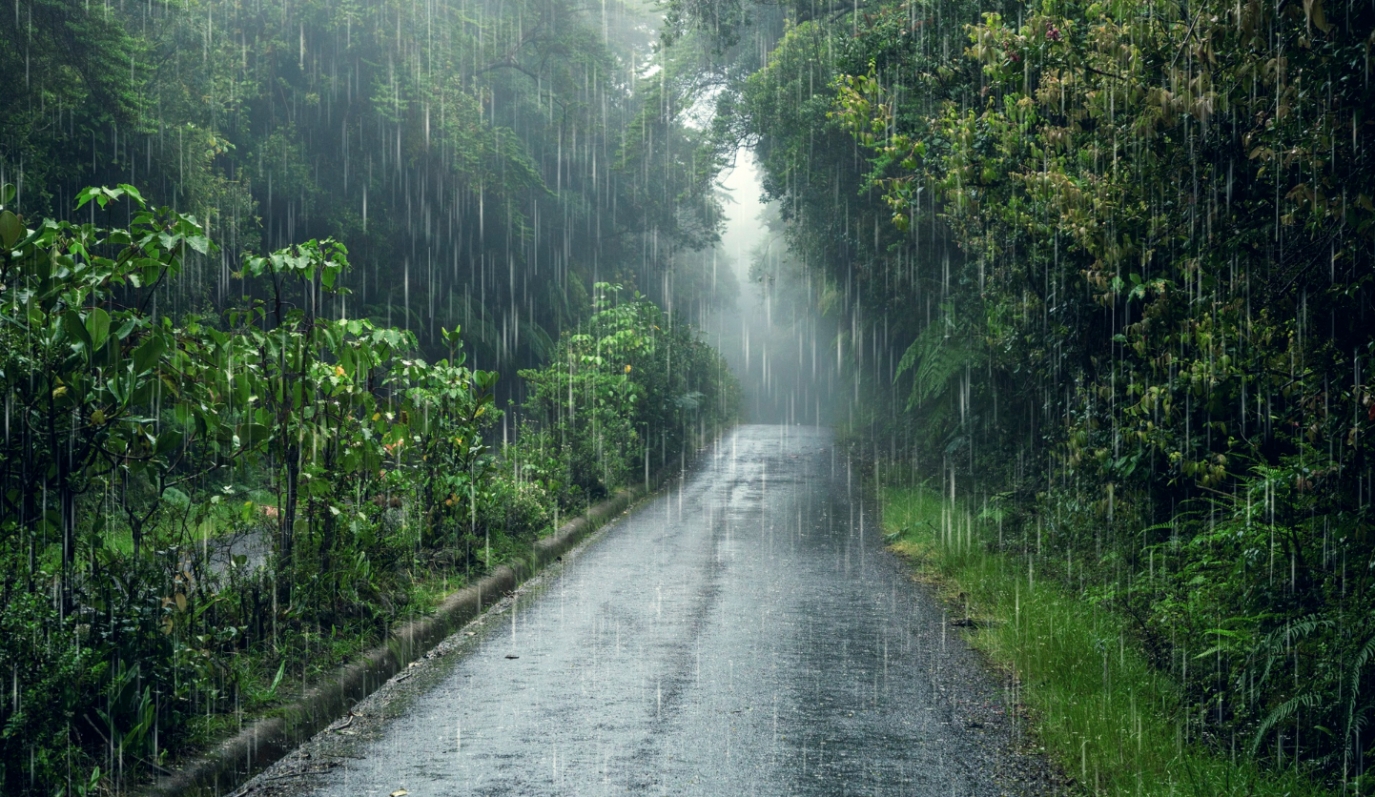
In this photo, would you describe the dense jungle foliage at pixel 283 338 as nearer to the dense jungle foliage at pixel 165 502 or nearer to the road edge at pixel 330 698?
the dense jungle foliage at pixel 165 502

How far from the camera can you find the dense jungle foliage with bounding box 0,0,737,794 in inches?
184

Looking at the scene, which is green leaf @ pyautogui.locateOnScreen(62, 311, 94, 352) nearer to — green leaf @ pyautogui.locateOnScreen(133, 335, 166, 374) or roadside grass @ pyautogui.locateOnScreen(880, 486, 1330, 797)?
green leaf @ pyautogui.locateOnScreen(133, 335, 166, 374)

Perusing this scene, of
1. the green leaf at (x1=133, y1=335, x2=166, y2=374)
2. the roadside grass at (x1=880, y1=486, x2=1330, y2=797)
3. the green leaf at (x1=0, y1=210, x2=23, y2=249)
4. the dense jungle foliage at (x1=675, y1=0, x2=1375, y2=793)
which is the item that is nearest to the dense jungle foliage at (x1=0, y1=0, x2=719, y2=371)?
the green leaf at (x1=0, y1=210, x2=23, y2=249)

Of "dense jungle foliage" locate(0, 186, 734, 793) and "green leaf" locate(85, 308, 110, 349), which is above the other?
"green leaf" locate(85, 308, 110, 349)

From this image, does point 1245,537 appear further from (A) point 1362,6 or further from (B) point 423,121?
(B) point 423,121

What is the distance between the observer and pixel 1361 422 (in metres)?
4.61

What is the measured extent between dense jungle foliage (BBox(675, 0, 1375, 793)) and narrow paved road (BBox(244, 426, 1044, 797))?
1335 millimetres

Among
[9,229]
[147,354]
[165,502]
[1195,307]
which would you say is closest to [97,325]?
[147,354]

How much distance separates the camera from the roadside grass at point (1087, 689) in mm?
4723

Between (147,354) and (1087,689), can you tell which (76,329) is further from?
(1087,689)

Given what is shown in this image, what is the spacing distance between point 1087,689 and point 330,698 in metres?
4.41

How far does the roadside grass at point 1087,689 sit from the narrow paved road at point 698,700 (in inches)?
10.2

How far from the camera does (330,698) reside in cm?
609

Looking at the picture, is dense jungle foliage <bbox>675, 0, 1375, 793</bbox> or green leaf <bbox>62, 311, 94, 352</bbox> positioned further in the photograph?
dense jungle foliage <bbox>675, 0, 1375, 793</bbox>
